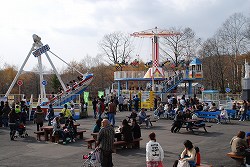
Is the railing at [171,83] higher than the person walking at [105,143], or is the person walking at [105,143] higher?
the railing at [171,83]

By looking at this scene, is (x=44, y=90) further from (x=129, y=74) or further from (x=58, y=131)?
(x=129, y=74)

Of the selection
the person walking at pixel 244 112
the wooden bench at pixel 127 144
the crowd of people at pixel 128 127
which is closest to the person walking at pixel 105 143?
Result: the crowd of people at pixel 128 127

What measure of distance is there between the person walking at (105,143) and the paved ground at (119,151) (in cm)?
162

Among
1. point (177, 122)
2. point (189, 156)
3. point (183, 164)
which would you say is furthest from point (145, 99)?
point (183, 164)

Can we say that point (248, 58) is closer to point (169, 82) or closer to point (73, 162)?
point (169, 82)

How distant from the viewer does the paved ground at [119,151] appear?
444 inches

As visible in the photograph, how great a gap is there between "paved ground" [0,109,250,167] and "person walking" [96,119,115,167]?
162 cm

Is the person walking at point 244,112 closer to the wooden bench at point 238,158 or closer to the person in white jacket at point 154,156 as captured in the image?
the wooden bench at point 238,158

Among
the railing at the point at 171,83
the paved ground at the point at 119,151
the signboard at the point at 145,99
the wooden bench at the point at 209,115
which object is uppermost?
the railing at the point at 171,83

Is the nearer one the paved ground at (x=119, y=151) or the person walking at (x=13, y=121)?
the paved ground at (x=119, y=151)

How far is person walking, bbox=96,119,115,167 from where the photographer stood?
9141mm

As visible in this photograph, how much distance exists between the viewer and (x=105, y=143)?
30.0 ft

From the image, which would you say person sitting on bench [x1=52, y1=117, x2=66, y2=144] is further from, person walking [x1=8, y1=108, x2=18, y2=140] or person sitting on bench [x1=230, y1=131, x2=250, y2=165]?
person sitting on bench [x1=230, y1=131, x2=250, y2=165]

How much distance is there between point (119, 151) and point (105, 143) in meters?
4.14
